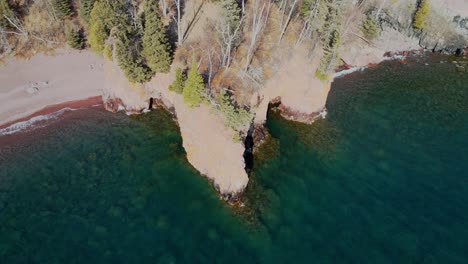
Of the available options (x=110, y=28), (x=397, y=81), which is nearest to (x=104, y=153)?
(x=110, y=28)

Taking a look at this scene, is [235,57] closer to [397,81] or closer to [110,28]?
[110,28]

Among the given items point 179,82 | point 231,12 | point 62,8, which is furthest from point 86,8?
point 231,12

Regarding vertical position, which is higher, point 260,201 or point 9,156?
point 260,201

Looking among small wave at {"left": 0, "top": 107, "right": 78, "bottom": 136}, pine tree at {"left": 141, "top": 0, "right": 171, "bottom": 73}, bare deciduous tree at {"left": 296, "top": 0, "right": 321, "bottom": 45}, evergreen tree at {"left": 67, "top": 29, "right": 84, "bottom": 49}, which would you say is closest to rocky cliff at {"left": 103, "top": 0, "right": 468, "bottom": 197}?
bare deciduous tree at {"left": 296, "top": 0, "right": 321, "bottom": 45}

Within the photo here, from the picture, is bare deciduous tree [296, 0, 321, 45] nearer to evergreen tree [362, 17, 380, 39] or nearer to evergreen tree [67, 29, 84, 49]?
evergreen tree [362, 17, 380, 39]

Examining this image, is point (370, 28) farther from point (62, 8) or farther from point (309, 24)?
point (62, 8)
